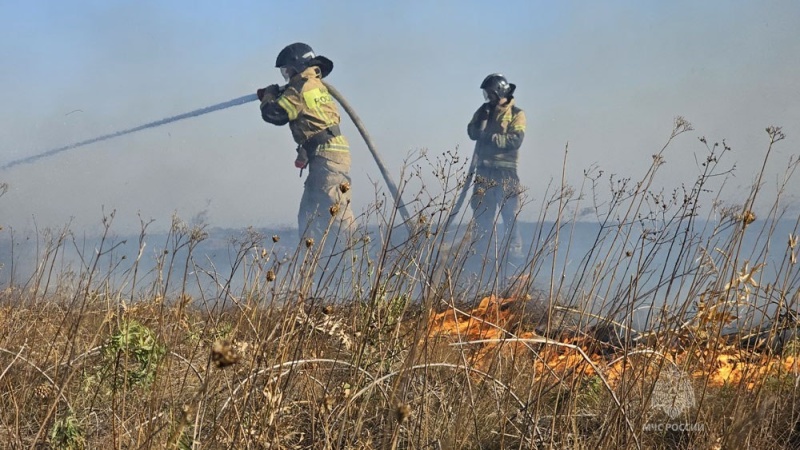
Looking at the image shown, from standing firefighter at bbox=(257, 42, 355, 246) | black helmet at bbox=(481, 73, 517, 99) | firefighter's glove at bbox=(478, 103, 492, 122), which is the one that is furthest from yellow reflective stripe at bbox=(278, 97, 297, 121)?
firefighter's glove at bbox=(478, 103, 492, 122)

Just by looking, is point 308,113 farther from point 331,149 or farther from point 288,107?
point 331,149

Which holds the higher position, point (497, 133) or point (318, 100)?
point (497, 133)

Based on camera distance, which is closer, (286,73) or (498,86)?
(286,73)

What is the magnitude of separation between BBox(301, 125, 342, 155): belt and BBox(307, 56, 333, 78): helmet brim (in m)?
0.72

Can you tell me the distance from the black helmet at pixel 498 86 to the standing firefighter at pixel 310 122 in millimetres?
2557

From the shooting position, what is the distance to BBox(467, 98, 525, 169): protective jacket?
11000 mm

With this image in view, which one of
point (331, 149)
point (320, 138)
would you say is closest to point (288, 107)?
point (320, 138)

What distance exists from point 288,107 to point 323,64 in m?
0.98

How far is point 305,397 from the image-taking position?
2.42 metres

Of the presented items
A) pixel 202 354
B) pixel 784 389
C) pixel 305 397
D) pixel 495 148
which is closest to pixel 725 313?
pixel 784 389

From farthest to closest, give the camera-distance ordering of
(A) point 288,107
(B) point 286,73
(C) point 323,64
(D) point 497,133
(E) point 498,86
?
(D) point 497,133 → (E) point 498,86 → (C) point 323,64 → (B) point 286,73 → (A) point 288,107

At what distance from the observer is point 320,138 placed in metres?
9.16

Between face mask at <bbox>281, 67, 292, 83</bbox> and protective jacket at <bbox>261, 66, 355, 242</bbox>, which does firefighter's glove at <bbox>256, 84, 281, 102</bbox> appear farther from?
face mask at <bbox>281, 67, 292, 83</bbox>

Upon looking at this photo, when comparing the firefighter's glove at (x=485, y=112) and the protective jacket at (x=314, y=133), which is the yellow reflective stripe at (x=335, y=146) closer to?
the protective jacket at (x=314, y=133)
